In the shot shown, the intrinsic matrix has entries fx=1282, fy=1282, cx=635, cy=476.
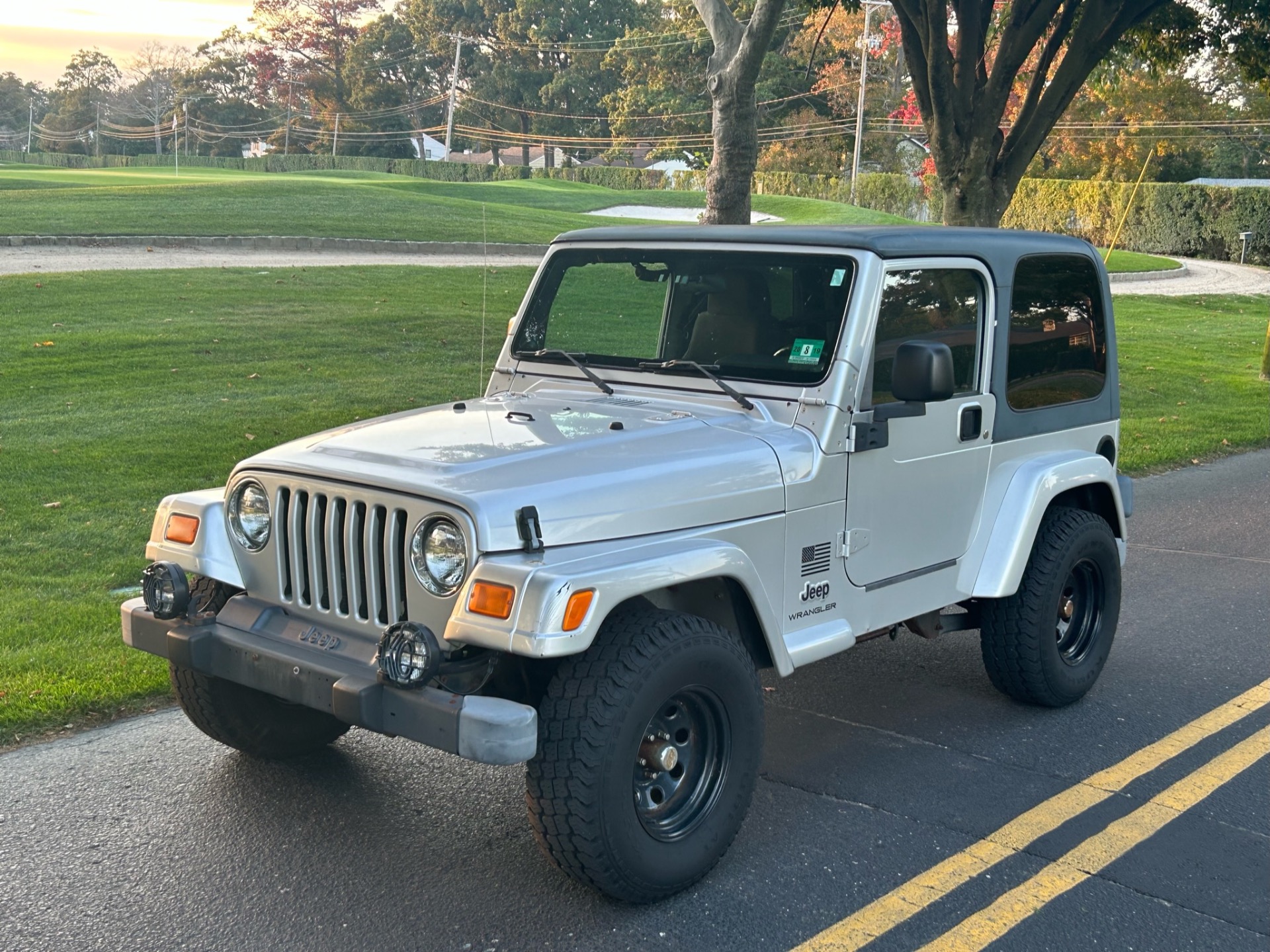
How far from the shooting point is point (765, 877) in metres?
3.87

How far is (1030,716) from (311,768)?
2.87 metres

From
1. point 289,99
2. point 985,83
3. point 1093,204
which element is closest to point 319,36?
point 289,99

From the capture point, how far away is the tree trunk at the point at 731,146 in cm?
1173

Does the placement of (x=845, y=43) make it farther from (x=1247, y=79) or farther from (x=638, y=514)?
(x=638, y=514)

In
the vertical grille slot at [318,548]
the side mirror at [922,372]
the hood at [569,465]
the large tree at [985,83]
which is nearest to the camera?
the hood at [569,465]

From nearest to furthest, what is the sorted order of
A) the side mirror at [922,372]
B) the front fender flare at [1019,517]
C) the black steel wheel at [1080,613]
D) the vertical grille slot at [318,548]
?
the vertical grille slot at [318,548] < the side mirror at [922,372] < the front fender flare at [1019,517] < the black steel wheel at [1080,613]

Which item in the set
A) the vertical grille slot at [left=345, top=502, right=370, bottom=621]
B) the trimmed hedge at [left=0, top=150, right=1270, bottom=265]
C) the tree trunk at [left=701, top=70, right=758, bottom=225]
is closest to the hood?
the vertical grille slot at [left=345, top=502, right=370, bottom=621]

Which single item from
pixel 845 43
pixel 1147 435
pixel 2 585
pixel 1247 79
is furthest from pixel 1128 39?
pixel 845 43

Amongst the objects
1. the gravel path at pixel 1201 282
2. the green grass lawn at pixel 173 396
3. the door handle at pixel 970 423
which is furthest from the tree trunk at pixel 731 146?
the gravel path at pixel 1201 282

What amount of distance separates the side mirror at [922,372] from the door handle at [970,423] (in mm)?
563

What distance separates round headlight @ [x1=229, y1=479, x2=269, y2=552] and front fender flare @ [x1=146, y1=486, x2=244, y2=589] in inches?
2.0

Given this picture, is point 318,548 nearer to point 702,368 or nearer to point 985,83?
point 702,368

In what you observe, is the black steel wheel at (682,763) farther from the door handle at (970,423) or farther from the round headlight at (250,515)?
the door handle at (970,423)

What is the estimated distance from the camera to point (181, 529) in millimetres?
4164
